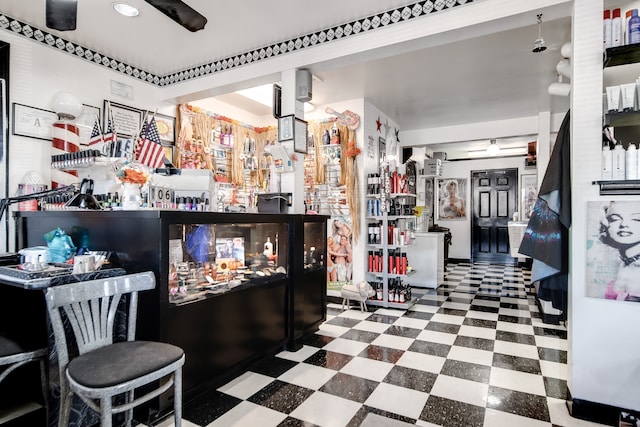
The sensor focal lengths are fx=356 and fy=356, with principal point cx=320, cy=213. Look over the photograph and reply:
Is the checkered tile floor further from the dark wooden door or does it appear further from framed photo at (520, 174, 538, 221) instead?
the dark wooden door

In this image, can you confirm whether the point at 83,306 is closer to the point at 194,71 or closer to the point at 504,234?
the point at 194,71

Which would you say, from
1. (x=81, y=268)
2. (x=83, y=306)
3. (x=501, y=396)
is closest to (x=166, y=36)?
(x=81, y=268)

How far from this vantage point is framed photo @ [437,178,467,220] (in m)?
10.1

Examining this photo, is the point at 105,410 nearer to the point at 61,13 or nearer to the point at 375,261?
the point at 61,13

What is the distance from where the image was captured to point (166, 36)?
373 centimetres

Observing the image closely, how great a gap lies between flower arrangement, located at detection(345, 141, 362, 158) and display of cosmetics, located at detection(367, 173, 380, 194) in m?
0.40

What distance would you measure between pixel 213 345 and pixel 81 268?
38.1 inches

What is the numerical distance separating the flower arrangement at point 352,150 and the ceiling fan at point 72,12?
10.1ft

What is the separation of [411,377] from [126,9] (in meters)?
3.99

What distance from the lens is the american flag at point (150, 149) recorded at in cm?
283

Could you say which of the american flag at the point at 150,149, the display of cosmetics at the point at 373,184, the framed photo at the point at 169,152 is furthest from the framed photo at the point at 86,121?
the display of cosmetics at the point at 373,184

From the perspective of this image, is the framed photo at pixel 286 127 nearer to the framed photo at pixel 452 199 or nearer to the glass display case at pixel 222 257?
the glass display case at pixel 222 257

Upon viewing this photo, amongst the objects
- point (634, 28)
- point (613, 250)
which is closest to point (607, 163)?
point (613, 250)

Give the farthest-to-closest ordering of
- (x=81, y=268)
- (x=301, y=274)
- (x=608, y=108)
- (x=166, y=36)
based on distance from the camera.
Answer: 1. (x=166, y=36)
2. (x=301, y=274)
3. (x=608, y=108)
4. (x=81, y=268)
